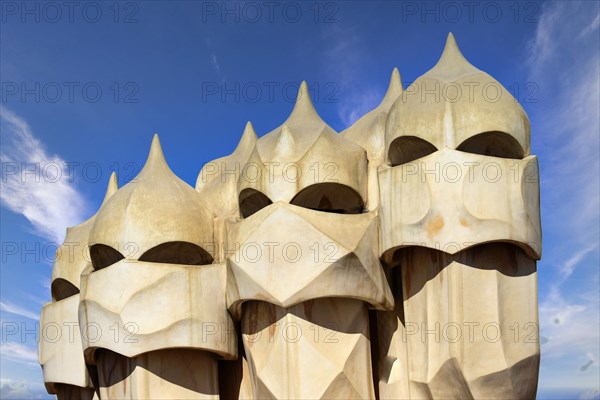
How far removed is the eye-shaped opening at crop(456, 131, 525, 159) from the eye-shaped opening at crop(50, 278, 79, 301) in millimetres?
9748

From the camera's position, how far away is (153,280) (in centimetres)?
1381

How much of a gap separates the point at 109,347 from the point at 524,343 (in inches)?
293

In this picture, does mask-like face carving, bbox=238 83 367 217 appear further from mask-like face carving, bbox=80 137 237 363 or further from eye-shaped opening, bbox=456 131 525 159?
eye-shaped opening, bbox=456 131 525 159

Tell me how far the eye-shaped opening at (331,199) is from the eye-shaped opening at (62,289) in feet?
21.6

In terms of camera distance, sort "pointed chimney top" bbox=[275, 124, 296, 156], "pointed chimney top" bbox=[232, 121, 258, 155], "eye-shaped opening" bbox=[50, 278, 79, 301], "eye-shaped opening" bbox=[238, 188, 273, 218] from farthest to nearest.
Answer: "pointed chimney top" bbox=[232, 121, 258, 155], "eye-shaped opening" bbox=[50, 278, 79, 301], "eye-shaped opening" bbox=[238, 188, 273, 218], "pointed chimney top" bbox=[275, 124, 296, 156]

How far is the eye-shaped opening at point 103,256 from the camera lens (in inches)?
584

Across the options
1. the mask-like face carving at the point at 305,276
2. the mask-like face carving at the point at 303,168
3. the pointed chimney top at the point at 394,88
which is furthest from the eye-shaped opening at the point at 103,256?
the pointed chimney top at the point at 394,88

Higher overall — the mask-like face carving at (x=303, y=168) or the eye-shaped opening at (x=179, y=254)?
the mask-like face carving at (x=303, y=168)

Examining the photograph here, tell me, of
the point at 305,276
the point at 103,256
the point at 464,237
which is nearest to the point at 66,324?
the point at 103,256

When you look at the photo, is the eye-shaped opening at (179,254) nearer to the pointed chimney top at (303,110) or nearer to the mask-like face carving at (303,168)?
the mask-like face carving at (303,168)

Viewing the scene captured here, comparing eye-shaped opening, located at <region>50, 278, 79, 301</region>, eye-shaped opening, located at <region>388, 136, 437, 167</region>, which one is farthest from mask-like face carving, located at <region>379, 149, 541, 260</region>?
eye-shaped opening, located at <region>50, 278, 79, 301</region>

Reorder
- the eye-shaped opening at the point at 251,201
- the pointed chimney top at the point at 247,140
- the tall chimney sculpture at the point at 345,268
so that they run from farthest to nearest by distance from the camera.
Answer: the pointed chimney top at the point at 247,140 → the eye-shaped opening at the point at 251,201 → the tall chimney sculpture at the point at 345,268

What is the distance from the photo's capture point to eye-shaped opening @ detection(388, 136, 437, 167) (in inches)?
517

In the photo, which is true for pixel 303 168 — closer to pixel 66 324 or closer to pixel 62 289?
pixel 66 324
